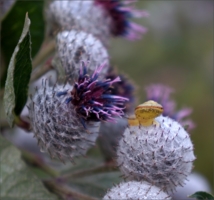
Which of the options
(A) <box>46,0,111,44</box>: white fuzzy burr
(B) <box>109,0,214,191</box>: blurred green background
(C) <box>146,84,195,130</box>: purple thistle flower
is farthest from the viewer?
(B) <box>109,0,214,191</box>: blurred green background

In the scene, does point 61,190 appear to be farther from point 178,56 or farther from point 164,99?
point 178,56

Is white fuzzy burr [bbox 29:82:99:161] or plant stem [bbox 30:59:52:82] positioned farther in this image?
plant stem [bbox 30:59:52:82]

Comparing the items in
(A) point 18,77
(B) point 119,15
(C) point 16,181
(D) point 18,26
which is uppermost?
(B) point 119,15

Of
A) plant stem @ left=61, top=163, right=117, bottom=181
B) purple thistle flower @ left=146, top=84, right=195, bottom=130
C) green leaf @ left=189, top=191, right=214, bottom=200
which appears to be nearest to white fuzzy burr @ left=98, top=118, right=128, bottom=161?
plant stem @ left=61, top=163, right=117, bottom=181

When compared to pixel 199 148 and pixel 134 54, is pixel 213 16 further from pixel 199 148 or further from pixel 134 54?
pixel 199 148

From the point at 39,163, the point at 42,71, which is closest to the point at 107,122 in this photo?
the point at 42,71

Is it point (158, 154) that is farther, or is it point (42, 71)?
point (42, 71)

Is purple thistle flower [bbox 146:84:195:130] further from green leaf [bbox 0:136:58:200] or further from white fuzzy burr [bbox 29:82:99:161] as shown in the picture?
green leaf [bbox 0:136:58:200]
